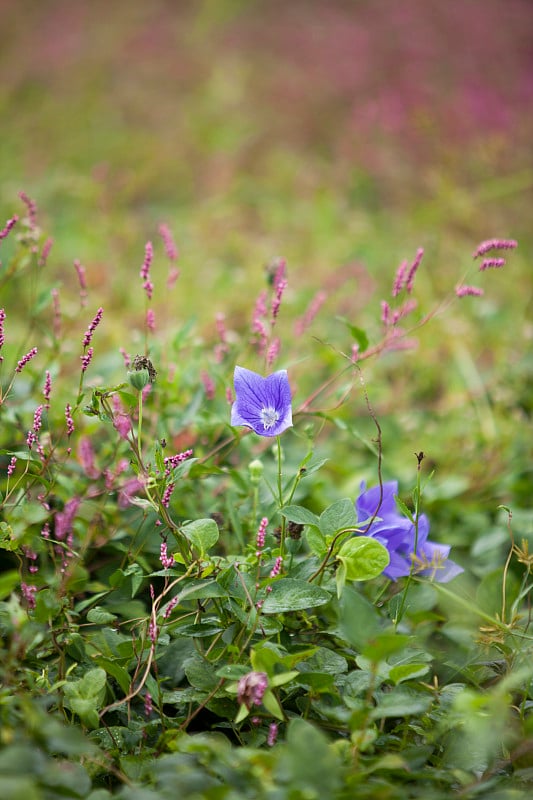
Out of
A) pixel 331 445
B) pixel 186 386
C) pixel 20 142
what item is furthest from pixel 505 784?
pixel 20 142

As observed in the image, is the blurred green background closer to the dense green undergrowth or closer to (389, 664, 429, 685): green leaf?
the dense green undergrowth

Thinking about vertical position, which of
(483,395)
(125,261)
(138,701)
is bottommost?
(483,395)

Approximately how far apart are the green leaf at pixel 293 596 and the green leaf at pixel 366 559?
0.14ft

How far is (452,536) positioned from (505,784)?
28.7 inches

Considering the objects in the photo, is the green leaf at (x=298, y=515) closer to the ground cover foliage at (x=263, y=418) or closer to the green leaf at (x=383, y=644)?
the ground cover foliage at (x=263, y=418)

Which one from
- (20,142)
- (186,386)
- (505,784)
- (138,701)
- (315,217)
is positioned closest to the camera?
(505,784)

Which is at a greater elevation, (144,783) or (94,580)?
(144,783)

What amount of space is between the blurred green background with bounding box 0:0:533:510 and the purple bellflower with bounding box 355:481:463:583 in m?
0.32

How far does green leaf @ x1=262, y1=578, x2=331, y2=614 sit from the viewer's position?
31.5 inches

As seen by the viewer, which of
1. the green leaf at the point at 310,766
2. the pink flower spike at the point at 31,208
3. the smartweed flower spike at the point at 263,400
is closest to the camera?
the green leaf at the point at 310,766

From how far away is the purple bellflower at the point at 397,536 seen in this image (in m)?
0.98

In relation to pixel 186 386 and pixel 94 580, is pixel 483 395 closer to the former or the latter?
pixel 186 386

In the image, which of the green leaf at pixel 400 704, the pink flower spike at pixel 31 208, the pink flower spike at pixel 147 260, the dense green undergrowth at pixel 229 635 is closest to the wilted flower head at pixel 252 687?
the dense green undergrowth at pixel 229 635

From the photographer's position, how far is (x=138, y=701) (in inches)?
34.9
